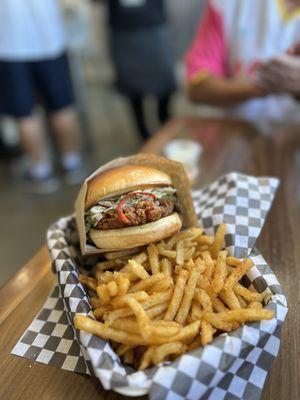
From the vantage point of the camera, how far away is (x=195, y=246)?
117cm

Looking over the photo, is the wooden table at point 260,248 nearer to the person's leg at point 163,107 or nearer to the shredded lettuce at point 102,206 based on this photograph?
the shredded lettuce at point 102,206

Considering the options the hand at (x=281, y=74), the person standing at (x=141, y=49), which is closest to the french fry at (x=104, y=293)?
the hand at (x=281, y=74)

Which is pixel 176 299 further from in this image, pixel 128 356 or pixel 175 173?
pixel 175 173

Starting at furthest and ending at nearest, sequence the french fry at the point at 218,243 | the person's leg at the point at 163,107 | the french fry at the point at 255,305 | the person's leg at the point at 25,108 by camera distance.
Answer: the person's leg at the point at 163,107 < the person's leg at the point at 25,108 < the french fry at the point at 218,243 < the french fry at the point at 255,305

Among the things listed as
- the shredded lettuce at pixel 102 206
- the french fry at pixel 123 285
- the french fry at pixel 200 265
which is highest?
the shredded lettuce at pixel 102 206

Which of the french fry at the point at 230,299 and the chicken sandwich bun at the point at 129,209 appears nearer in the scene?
the french fry at the point at 230,299

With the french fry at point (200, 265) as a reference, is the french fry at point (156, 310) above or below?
below

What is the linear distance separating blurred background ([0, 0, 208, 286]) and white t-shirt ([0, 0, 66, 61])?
481 mm

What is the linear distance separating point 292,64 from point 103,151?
268 cm

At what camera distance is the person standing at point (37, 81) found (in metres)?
3.15

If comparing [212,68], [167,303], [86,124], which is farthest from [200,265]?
[86,124]

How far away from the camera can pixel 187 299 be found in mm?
940

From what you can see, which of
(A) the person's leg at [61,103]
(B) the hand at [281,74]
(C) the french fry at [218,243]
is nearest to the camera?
(C) the french fry at [218,243]

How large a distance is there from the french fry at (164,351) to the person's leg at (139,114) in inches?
133
